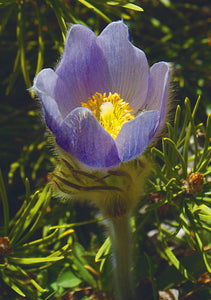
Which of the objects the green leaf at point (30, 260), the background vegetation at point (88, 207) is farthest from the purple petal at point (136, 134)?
the green leaf at point (30, 260)

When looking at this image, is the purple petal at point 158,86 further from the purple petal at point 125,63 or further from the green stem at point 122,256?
the green stem at point 122,256

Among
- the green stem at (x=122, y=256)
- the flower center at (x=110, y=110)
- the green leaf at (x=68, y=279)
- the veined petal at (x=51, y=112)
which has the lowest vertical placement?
the green leaf at (x=68, y=279)

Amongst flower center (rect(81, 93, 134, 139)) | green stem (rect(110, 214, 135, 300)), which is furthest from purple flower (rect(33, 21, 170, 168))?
green stem (rect(110, 214, 135, 300))

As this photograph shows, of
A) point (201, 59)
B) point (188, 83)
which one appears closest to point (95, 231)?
point (188, 83)

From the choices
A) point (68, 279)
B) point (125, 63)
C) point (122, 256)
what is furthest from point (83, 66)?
point (68, 279)

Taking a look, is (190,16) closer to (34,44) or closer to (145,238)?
(34,44)

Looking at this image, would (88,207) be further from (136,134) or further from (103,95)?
(136,134)
